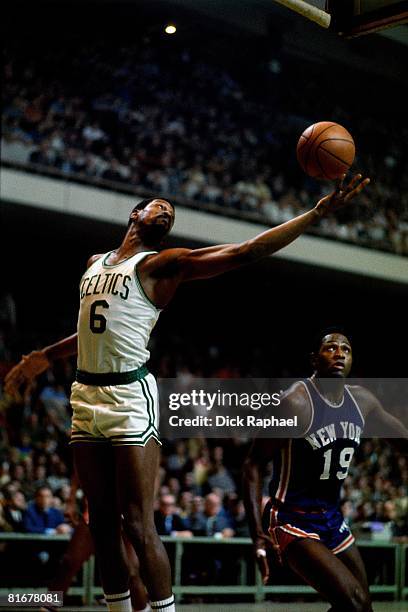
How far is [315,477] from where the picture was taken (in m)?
4.70

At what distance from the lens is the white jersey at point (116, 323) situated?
13.8 ft

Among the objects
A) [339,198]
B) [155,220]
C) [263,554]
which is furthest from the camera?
[155,220]

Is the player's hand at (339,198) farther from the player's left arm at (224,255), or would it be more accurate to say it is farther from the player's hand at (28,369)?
the player's hand at (28,369)

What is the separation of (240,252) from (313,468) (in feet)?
4.43

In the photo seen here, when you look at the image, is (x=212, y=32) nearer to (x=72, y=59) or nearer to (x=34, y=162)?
(x=72, y=59)

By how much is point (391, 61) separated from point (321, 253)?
424 cm

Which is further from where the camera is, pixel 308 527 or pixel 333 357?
pixel 333 357

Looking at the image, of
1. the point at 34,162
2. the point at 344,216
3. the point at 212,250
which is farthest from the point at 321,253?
the point at 212,250

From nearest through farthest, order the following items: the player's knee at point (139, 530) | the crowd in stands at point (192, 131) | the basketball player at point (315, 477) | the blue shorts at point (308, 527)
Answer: the player's knee at point (139, 530), the basketball player at point (315, 477), the blue shorts at point (308, 527), the crowd in stands at point (192, 131)

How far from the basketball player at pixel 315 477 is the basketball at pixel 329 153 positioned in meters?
0.91

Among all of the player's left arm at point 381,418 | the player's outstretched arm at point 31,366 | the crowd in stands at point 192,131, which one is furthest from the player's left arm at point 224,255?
the crowd in stands at point 192,131

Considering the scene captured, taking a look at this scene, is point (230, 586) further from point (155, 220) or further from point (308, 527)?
point (155, 220)

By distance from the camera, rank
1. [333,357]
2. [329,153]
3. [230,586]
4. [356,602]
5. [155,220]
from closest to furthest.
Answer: [356,602] < [155,220] < [329,153] < [333,357] < [230,586]

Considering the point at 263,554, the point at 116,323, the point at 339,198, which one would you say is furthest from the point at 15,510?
the point at 339,198
